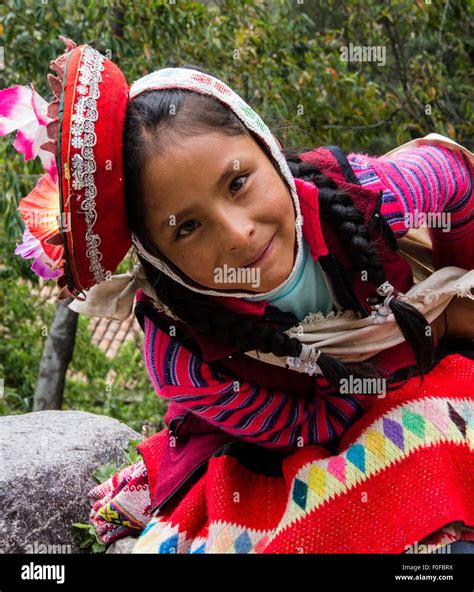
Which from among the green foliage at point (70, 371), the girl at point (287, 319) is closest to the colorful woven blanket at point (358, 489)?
the girl at point (287, 319)

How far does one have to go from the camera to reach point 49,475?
2508mm

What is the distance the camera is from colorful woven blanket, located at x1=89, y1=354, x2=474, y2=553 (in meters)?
1.72

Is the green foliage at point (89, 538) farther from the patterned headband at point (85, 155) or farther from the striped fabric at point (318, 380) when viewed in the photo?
the patterned headband at point (85, 155)

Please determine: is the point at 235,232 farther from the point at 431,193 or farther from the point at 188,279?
the point at 431,193

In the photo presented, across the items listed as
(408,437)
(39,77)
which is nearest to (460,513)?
(408,437)

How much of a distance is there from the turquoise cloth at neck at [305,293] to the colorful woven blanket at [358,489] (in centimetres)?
28

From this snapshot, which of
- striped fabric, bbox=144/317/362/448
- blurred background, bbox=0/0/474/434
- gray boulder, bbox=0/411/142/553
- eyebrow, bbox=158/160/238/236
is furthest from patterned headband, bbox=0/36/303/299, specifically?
blurred background, bbox=0/0/474/434

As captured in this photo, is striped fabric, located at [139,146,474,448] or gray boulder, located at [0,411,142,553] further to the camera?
gray boulder, located at [0,411,142,553]

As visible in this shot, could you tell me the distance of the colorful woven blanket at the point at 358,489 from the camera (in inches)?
67.8

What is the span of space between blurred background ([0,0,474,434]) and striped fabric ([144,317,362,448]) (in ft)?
3.06

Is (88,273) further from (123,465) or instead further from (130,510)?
(123,465)

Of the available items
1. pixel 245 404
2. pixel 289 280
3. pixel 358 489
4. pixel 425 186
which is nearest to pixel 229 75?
pixel 425 186

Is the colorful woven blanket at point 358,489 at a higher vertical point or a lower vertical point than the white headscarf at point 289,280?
lower

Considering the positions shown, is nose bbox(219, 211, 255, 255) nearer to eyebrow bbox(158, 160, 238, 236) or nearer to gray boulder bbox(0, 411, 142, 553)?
eyebrow bbox(158, 160, 238, 236)
